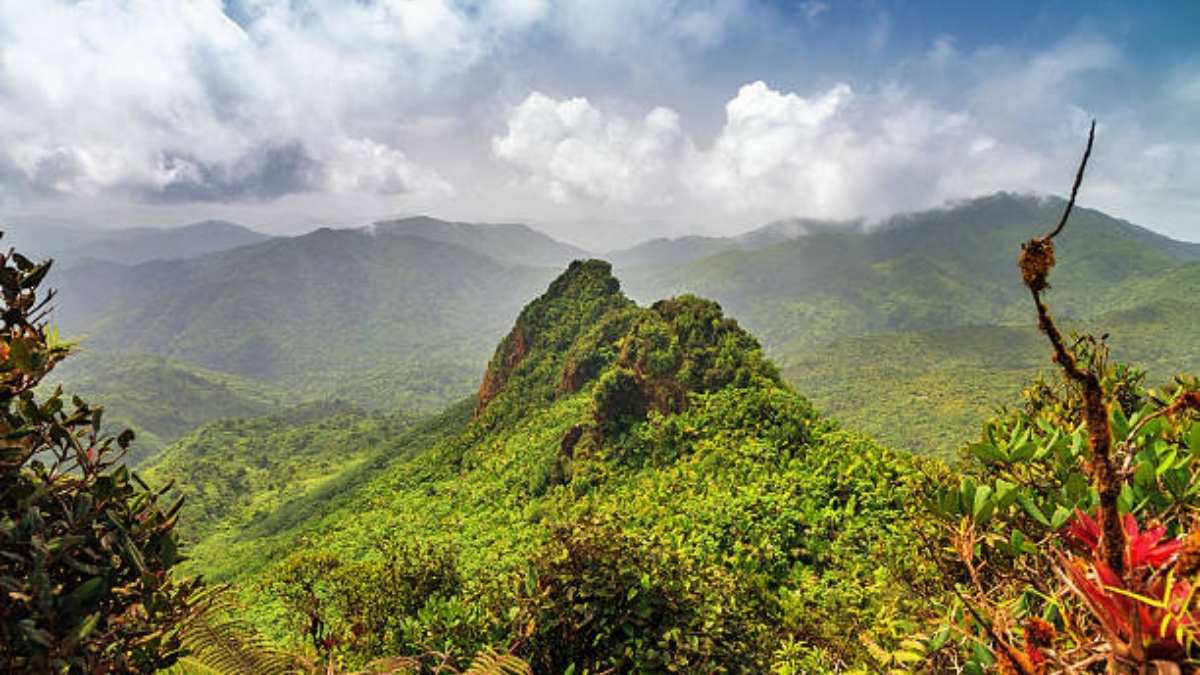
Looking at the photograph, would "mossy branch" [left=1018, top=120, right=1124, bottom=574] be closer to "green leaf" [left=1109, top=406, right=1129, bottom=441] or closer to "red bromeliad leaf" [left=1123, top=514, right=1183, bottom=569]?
"red bromeliad leaf" [left=1123, top=514, right=1183, bottom=569]

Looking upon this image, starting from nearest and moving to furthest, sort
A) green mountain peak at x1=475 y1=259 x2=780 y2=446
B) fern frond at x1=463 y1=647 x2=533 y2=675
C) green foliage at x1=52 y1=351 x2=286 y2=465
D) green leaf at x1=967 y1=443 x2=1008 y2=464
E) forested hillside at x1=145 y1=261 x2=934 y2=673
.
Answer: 1. green leaf at x1=967 y1=443 x2=1008 y2=464
2. fern frond at x1=463 y1=647 x2=533 y2=675
3. forested hillside at x1=145 y1=261 x2=934 y2=673
4. green mountain peak at x1=475 y1=259 x2=780 y2=446
5. green foliage at x1=52 y1=351 x2=286 y2=465

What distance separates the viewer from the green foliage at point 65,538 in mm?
1676

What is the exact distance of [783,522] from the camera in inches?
511

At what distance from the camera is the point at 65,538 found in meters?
1.75

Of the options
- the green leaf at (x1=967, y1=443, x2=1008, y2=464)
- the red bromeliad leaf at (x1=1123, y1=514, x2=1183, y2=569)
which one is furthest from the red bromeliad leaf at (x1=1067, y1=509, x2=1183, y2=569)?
the green leaf at (x1=967, y1=443, x2=1008, y2=464)

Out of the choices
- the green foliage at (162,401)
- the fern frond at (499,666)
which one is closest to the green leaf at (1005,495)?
the fern frond at (499,666)

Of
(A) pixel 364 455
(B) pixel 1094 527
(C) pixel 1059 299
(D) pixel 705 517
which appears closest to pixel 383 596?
(D) pixel 705 517

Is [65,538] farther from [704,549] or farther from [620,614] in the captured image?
[704,549]

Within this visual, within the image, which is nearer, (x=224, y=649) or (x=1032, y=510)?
(x=1032, y=510)

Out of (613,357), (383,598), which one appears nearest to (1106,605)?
(383,598)

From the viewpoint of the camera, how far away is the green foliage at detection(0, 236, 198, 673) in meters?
1.68

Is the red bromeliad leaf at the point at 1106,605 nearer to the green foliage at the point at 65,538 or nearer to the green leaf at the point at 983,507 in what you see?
the green leaf at the point at 983,507

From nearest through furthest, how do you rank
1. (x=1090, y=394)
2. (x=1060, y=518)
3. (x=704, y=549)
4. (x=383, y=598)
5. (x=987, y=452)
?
1. (x=1090, y=394)
2. (x=1060, y=518)
3. (x=987, y=452)
4. (x=383, y=598)
5. (x=704, y=549)

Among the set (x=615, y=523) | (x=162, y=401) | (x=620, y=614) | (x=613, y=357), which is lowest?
(x=162, y=401)
